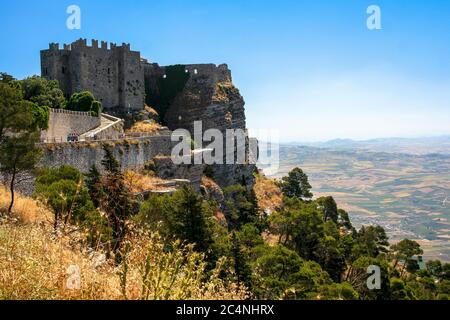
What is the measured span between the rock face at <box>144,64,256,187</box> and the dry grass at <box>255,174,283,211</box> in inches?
156

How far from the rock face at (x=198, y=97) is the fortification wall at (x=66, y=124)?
1503 centimetres

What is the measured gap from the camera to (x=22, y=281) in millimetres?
6246

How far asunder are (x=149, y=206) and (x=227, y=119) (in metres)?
30.8

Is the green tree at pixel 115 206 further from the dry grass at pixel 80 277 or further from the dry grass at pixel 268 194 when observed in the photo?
the dry grass at pixel 268 194

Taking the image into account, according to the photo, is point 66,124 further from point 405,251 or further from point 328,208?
point 405,251

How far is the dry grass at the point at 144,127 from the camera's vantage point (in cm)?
4716

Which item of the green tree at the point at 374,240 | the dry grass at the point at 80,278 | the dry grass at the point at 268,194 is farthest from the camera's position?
the dry grass at the point at 268,194

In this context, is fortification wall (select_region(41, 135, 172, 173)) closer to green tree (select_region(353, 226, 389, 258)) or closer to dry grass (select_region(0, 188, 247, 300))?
dry grass (select_region(0, 188, 247, 300))

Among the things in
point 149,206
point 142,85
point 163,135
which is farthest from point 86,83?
point 149,206

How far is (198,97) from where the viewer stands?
55.2 m

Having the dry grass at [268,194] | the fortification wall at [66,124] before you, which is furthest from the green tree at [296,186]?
the fortification wall at [66,124]

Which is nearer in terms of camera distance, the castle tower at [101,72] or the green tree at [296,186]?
the castle tower at [101,72]
